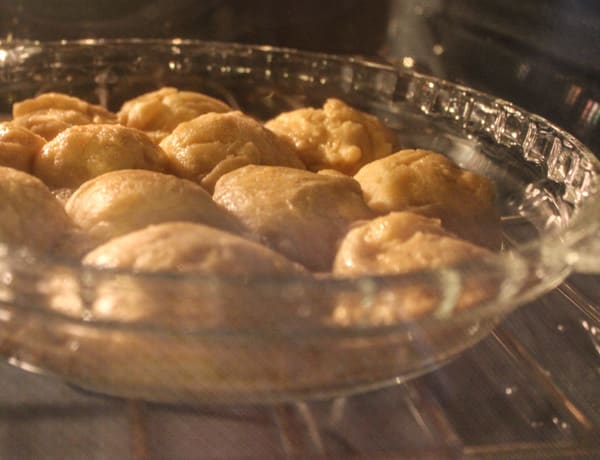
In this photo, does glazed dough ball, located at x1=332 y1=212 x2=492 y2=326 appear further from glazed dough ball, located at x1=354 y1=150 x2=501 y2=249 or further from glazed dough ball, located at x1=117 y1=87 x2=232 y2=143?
glazed dough ball, located at x1=117 y1=87 x2=232 y2=143

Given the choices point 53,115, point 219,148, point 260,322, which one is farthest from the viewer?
point 53,115

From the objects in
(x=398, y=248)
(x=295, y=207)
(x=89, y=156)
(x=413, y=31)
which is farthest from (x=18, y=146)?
(x=413, y=31)

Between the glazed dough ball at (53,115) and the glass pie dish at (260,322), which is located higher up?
the glass pie dish at (260,322)

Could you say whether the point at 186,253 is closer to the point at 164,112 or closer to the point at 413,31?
the point at 164,112

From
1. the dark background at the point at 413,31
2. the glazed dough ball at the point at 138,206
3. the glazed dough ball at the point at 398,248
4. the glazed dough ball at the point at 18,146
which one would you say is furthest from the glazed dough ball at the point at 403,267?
the dark background at the point at 413,31

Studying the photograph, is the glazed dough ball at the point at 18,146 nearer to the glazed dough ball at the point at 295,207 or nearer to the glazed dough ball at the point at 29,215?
the glazed dough ball at the point at 29,215

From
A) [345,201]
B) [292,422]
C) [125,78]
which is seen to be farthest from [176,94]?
[292,422]

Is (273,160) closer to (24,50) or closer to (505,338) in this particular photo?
(505,338)

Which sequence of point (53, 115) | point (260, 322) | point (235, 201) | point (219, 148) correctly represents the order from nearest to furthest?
point (260, 322), point (235, 201), point (219, 148), point (53, 115)
